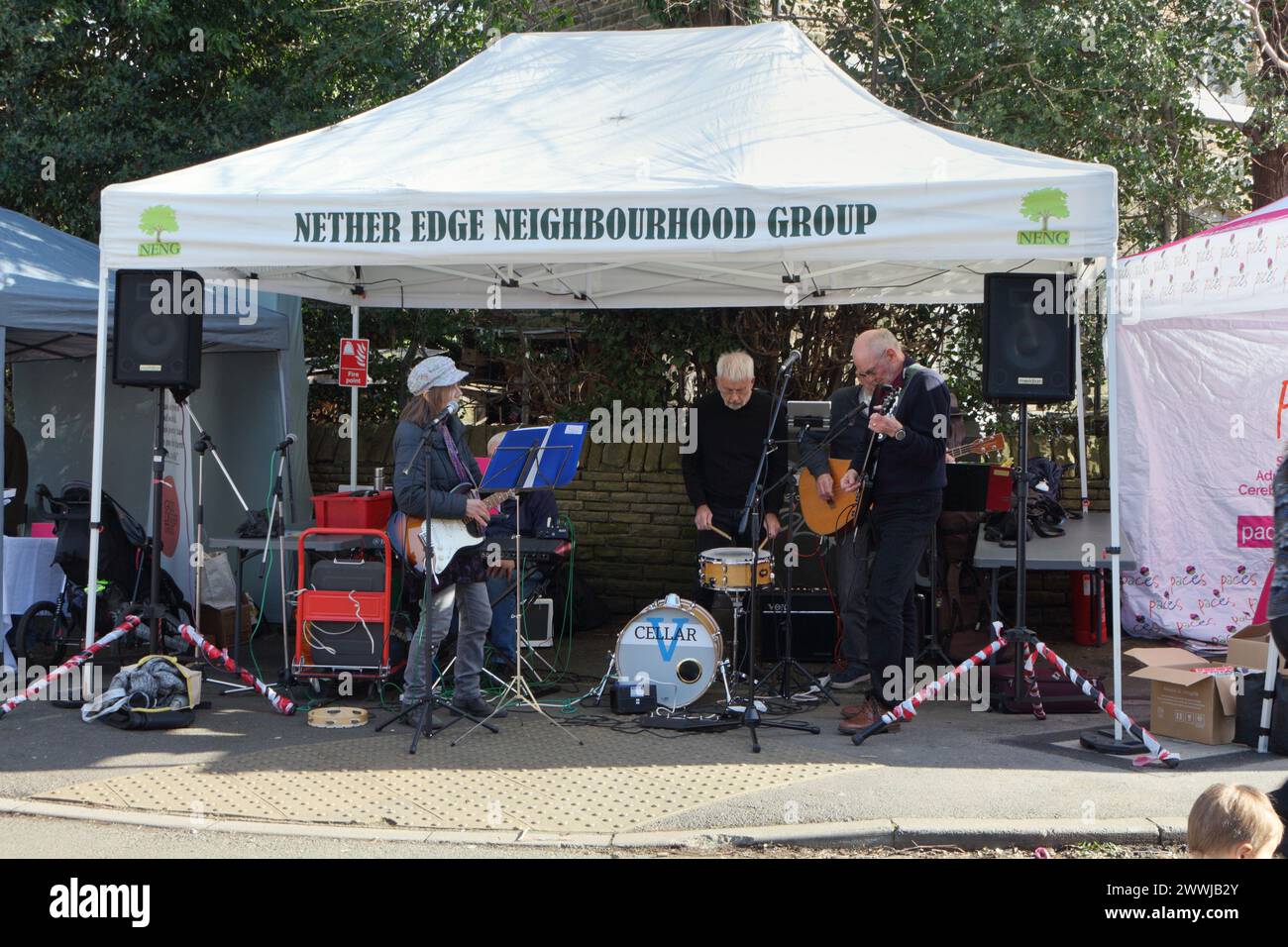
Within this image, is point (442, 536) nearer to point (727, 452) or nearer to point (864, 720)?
point (727, 452)

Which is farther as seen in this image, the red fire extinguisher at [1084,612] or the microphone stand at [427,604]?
the red fire extinguisher at [1084,612]

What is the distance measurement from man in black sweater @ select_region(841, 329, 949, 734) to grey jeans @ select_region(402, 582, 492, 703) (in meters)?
2.09

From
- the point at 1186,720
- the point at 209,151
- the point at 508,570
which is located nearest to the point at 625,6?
the point at 209,151

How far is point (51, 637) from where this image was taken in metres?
8.70

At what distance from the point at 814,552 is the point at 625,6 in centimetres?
659

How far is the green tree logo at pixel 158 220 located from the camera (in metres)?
7.00

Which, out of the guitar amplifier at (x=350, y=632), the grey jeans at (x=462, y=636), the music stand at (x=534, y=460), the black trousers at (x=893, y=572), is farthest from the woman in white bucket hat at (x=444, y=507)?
the black trousers at (x=893, y=572)

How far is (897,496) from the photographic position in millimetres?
6918

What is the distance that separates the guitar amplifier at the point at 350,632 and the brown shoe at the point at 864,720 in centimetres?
278

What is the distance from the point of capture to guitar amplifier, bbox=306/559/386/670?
24.9ft

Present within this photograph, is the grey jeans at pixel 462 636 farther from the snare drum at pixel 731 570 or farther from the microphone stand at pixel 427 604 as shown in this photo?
the snare drum at pixel 731 570

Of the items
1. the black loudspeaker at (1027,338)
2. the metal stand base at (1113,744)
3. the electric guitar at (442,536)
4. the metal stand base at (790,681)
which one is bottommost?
the metal stand base at (1113,744)

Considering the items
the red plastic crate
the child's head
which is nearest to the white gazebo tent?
the red plastic crate

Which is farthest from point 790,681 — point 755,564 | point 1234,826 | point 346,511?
point 1234,826
